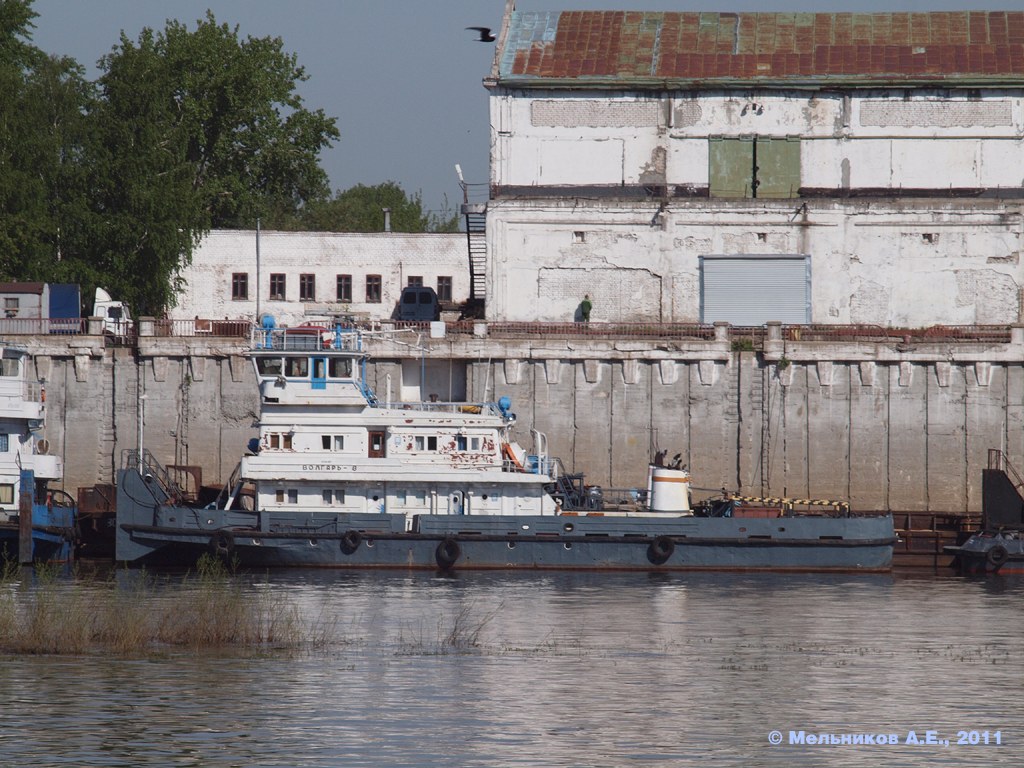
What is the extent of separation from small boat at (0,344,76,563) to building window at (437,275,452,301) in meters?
18.9

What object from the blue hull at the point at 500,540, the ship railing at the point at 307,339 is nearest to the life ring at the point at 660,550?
the blue hull at the point at 500,540

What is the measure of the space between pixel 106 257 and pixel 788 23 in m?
23.7

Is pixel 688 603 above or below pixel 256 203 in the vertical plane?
below

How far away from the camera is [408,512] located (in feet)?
135

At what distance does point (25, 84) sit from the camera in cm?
5959

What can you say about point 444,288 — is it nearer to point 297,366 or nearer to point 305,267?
point 305,267

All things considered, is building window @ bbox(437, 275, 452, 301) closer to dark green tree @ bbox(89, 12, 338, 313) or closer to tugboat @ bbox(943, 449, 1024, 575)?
dark green tree @ bbox(89, 12, 338, 313)

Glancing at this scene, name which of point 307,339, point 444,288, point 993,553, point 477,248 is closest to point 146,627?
point 307,339

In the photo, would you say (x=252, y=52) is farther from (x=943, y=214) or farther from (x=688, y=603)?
(x=688, y=603)

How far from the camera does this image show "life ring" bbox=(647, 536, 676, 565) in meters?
40.8

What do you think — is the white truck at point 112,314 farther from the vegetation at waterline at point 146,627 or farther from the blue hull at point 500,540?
the vegetation at waterline at point 146,627

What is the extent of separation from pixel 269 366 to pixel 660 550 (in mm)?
10607

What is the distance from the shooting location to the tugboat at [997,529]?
41.6 meters

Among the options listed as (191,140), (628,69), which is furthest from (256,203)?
(628,69)
